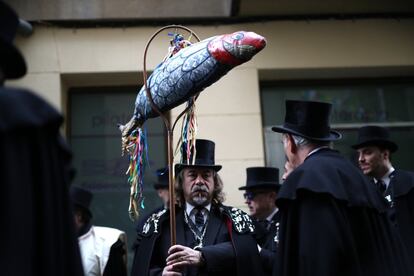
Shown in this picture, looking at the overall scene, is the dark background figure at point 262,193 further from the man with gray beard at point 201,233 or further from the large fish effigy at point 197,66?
the large fish effigy at point 197,66

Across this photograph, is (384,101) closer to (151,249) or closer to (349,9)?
(349,9)

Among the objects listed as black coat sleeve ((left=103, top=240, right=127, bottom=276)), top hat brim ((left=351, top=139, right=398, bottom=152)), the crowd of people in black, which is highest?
top hat brim ((left=351, top=139, right=398, bottom=152))

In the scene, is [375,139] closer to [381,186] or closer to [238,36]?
[381,186]

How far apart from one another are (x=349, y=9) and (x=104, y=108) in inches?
148

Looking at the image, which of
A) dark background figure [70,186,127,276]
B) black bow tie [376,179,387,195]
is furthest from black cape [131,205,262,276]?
black bow tie [376,179,387,195]

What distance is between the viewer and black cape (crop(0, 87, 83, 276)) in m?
1.99

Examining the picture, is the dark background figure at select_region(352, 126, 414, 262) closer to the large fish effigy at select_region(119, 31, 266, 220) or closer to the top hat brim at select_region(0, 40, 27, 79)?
the large fish effigy at select_region(119, 31, 266, 220)

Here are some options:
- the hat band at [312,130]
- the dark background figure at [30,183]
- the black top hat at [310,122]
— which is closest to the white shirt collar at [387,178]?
the black top hat at [310,122]

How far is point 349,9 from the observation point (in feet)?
27.6

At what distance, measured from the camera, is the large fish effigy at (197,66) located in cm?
389

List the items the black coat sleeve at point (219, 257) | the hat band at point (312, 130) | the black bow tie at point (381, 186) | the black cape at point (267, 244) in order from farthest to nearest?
the black bow tie at point (381, 186), the black cape at point (267, 244), the black coat sleeve at point (219, 257), the hat band at point (312, 130)

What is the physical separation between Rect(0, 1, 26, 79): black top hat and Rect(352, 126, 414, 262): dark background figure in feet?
13.1

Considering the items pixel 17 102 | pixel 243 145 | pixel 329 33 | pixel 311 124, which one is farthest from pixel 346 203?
pixel 329 33

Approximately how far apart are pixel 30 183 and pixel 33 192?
0.04 meters
